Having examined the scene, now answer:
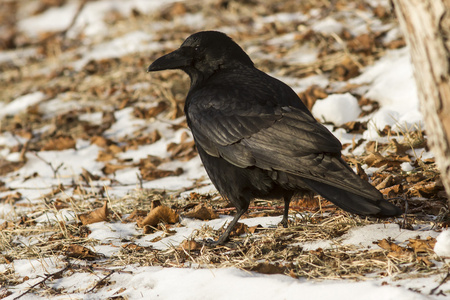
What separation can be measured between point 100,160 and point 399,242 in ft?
12.3

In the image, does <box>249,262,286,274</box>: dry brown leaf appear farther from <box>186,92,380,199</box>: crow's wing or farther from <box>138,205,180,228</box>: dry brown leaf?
<box>138,205,180,228</box>: dry brown leaf

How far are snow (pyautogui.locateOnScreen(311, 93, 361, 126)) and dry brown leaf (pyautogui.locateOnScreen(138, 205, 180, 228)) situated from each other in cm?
221

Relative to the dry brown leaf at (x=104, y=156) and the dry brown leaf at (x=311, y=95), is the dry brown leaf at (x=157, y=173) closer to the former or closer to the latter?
the dry brown leaf at (x=104, y=156)

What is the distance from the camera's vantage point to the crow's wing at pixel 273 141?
328 centimetres

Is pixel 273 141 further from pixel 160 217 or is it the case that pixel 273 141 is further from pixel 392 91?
pixel 392 91

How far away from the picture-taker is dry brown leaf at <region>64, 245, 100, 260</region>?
11.5 ft

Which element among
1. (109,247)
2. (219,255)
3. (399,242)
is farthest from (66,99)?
(399,242)

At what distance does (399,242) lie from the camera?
309cm

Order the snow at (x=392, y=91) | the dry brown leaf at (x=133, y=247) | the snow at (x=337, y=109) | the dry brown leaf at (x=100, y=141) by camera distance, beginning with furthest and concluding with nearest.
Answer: the dry brown leaf at (x=100, y=141) < the snow at (x=337, y=109) < the snow at (x=392, y=91) < the dry brown leaf at (x=133, y=247)

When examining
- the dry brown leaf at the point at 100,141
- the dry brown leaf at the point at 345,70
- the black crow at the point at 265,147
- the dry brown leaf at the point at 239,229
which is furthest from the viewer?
the dry brown leaf at the point at 345,70

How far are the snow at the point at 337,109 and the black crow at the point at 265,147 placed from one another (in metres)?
1.59

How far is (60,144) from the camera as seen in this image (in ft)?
20.9

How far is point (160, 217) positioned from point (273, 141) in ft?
3.53

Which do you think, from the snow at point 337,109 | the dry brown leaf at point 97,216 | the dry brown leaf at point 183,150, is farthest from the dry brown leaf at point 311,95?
the dry brown leaf at point 97,216
